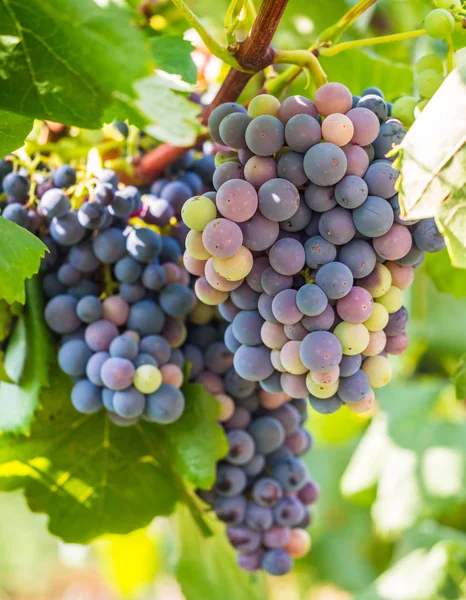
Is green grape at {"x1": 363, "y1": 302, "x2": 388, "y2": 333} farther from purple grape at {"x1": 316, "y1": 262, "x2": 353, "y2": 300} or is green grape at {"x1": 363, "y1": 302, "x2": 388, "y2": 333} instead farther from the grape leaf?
the grape leaf

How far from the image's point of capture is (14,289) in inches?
22.1

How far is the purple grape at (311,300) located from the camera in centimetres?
52

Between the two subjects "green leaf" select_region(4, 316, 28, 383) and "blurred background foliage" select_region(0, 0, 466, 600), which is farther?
"blurred background foliage" select_region(0, 0, 466, 600)

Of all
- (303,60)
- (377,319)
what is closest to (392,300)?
(377,319)

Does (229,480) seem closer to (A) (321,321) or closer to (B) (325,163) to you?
(A) (321,321)

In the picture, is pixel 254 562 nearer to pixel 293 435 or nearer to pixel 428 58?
pixel 293 435

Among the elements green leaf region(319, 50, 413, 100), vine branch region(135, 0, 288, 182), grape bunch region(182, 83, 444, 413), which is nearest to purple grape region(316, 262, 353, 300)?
grape bunch region(182, 83, 444, 413)

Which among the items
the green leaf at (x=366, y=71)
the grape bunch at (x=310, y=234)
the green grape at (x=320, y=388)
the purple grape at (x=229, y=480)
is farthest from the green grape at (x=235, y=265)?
the green leaf at (x=366, y=71)

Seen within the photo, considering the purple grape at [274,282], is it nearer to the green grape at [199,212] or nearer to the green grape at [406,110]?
the green grape at [199,212]

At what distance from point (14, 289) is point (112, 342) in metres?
0.14

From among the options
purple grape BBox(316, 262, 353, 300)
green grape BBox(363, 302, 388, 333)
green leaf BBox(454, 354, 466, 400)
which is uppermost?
purple grape BBox(316, 262, 353, 300)

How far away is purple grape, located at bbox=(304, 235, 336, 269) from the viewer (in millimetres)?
540

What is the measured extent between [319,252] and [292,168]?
0.07 m

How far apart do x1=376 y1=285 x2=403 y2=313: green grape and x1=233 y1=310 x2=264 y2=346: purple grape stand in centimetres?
11
